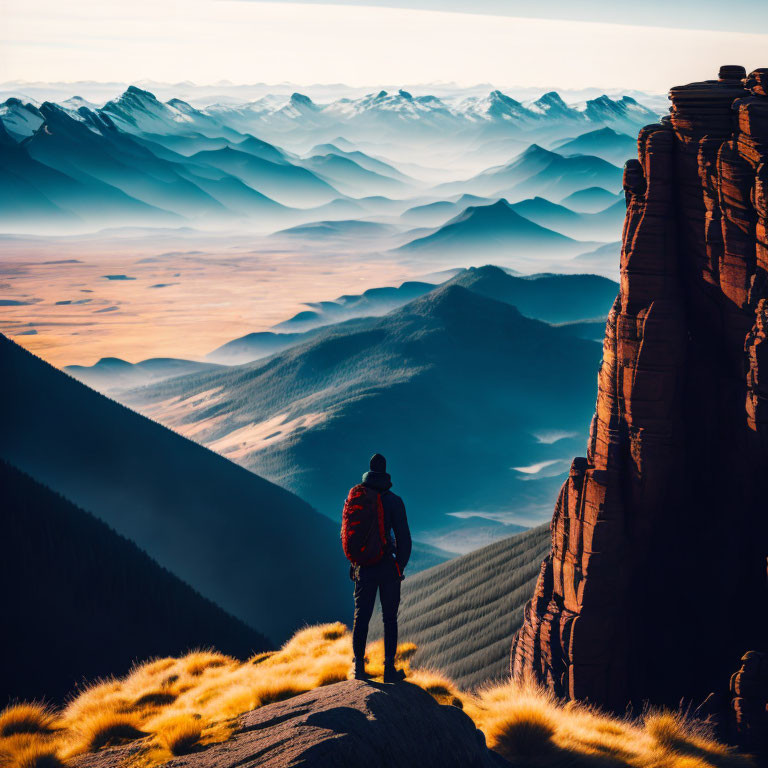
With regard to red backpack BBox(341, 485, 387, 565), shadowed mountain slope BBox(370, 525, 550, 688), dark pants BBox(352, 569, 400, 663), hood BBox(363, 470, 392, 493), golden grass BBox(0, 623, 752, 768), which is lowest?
shadowed mountain slope BBox(370, 525, 550, 688)

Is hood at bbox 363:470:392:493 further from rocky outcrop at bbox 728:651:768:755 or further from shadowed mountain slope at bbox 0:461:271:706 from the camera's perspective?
shadowed mountain slope at bbox 0:461:271:706

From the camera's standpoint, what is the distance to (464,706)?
2159 centimetres

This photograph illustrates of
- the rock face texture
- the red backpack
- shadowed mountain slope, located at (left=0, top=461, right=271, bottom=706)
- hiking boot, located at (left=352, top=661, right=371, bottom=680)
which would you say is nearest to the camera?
the red backpack

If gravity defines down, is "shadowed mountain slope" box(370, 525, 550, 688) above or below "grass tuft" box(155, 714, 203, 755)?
below

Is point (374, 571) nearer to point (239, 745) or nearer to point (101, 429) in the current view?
point (239, 745)

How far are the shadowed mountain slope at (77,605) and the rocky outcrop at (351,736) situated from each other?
36981 mm

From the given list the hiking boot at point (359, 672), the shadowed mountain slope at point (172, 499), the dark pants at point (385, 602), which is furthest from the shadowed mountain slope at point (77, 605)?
the dark pants at point (385, 602)

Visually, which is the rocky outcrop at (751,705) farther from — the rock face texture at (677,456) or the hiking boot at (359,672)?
the hiking boot at (359,672)

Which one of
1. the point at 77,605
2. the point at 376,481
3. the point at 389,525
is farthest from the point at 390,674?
the point at 77,605

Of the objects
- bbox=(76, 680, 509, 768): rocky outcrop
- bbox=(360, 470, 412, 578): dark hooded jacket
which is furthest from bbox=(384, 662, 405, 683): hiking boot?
bbox=(360, 470, 412, 578): dark hooded jacket

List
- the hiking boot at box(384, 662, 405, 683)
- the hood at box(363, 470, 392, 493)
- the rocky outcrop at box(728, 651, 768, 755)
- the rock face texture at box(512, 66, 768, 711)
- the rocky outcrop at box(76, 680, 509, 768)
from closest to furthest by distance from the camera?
the rocky outcrop at box(76, 680, 509, 768) < the hood at box(363, 470, 392, 493) < the hiking boot at box(384, 662, 405, 683) < the rocky outcrop at box(728, 651, 768, 755) < the rock face texture at box(512, 66, 768, 711)

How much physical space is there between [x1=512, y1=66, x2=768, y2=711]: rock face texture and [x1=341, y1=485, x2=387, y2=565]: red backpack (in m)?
14.3

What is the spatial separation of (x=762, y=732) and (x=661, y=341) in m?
13.6

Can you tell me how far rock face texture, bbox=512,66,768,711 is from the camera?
28891 millimetres
